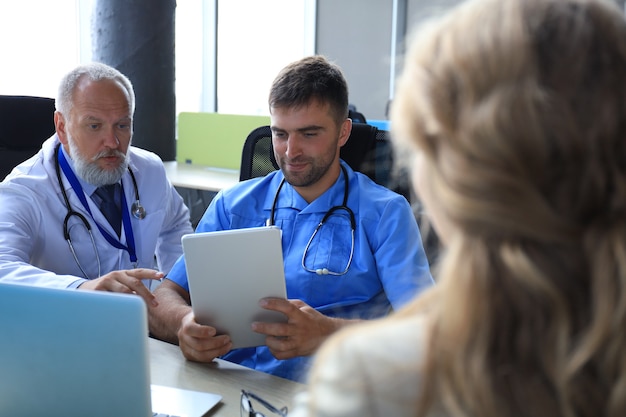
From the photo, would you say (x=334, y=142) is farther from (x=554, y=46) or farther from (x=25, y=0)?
(x=25, y=0)

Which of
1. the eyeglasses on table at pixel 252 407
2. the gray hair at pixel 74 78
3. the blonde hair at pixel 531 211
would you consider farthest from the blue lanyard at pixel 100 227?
the blonde hair at pixel 531 211

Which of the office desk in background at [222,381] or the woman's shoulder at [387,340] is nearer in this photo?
the woman's shoulder at [387,340]

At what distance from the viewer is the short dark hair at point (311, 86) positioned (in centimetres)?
178

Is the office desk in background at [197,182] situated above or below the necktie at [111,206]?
A: below

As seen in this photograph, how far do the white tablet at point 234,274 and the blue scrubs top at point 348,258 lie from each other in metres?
0.31

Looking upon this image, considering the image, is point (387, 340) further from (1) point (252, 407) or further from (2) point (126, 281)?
(2) point (126, 281)

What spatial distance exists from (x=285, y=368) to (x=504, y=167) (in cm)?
123

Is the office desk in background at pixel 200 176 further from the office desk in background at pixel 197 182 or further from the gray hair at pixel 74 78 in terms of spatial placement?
the gray hair at pixel 74 78

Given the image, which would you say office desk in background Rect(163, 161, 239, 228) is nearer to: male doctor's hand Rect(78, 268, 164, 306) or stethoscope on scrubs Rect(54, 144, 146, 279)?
stethoscope on scrubs Rect(54, 144, 146, 279)

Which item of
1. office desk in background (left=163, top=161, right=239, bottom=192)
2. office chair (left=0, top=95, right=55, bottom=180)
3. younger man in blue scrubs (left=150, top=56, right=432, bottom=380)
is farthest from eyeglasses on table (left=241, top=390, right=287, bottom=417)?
office desk in background (left=163, top=161, right=239, bottom=192)

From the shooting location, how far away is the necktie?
2077mm

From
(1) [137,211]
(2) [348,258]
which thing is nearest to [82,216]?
(1) [137,211]

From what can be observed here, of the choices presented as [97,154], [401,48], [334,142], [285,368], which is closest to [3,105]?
[97,154]

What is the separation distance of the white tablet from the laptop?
391 mm
